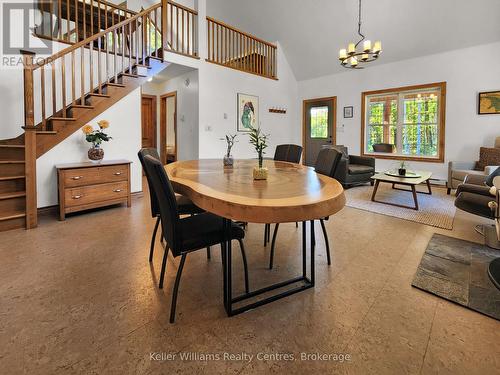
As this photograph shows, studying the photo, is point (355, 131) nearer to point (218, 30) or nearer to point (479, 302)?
point (218, 30)

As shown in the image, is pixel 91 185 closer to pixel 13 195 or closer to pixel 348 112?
pixel 13 195

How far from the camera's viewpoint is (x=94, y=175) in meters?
3.57

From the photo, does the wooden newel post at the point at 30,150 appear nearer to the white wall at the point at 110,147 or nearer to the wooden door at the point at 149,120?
the white wall at the point at 110,147

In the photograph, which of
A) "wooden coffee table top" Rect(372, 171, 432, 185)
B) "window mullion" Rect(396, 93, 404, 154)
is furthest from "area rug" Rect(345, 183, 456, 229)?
"window mullion" Rect(396, 93, 404, 154)

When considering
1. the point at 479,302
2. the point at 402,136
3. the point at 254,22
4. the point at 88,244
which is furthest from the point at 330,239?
the point at 254,22

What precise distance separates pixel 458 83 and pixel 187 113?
5366 mm

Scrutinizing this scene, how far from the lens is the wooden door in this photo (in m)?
7.18

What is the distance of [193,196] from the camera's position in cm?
146

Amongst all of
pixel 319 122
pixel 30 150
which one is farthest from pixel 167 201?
pixel 319 122

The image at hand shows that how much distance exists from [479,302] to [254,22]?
24.2 feet

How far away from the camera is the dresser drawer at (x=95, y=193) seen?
3.38m

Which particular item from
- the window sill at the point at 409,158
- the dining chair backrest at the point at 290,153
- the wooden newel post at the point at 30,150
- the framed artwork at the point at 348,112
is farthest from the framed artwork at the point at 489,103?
the wooden newel post at the point at 30,150

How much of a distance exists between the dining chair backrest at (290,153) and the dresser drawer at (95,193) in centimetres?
219

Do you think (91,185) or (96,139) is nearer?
(91,185)
